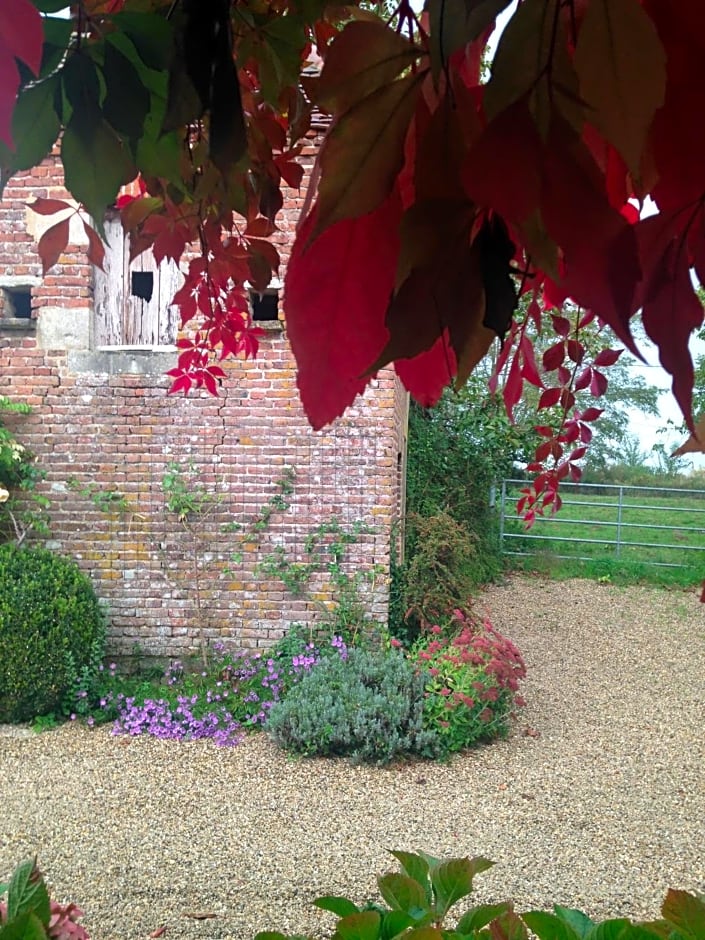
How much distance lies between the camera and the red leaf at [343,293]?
0.26 metres

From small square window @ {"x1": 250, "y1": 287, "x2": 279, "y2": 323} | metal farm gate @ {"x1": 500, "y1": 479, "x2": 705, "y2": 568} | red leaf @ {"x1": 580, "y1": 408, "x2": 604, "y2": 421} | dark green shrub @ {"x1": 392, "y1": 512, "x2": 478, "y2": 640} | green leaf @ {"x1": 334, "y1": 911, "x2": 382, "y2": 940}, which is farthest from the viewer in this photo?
metal farm gate @ {"x1": 500, "y1": 479, "x2": 705, "y2": 568}

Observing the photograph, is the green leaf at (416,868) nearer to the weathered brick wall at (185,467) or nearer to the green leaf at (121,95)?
the green leaf at (121,95)

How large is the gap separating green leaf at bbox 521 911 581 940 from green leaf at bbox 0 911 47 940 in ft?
1.46

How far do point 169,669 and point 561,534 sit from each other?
6225mm

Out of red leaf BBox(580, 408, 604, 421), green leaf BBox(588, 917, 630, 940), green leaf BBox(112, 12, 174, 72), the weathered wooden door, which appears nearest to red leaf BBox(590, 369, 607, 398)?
red leaf BBox(580, 408, 604, 421)

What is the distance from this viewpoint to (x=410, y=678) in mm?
3768

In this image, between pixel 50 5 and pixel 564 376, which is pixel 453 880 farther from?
pixel 50 5

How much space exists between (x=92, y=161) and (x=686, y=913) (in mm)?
785

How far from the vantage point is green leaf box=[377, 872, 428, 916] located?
30.4 inches

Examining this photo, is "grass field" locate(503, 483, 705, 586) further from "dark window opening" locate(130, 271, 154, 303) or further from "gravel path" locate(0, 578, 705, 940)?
"dark window opening" locate(130, 271, 154, 303)

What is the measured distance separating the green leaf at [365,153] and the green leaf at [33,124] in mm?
199

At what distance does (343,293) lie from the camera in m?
0.26

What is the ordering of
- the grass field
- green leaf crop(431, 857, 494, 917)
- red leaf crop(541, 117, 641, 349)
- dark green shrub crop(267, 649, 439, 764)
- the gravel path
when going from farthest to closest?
the grass field → dark green shrub crop(267, 649, 439, 764) → the gravel path → green leaf crop(431, 857, 494, 917) → red leaf crop(541, 117, 641, 349)

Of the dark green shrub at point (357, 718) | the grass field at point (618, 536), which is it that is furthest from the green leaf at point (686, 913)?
the grass field at point (618, 536)
